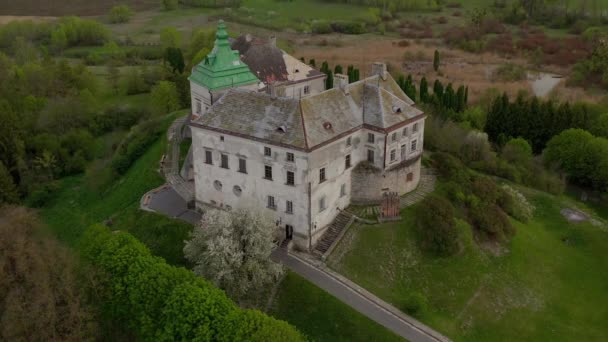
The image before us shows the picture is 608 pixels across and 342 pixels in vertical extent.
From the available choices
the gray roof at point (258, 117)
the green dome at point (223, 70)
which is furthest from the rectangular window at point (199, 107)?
the gray roof at point (258, 117)

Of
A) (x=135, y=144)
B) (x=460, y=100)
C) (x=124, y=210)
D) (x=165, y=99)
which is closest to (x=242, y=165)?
(x=124, y=210)

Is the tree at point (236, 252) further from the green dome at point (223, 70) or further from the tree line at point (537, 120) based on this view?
the tree line at point (537, 120)

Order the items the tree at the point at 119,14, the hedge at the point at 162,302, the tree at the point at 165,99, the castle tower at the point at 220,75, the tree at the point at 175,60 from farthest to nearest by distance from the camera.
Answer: the tree at the point at 119,14
the tree at the point at 175,60
the tree at the point at 165,99
the castle tower at the point at 220,75
the hedge at the point at 162,302

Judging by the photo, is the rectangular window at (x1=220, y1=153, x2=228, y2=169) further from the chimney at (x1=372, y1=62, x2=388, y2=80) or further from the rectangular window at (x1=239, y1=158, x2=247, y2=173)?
the chimney at (x1=372, y1=62, x2=388, y2=80)

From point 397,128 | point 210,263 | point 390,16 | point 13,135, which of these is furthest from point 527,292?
point 390,16

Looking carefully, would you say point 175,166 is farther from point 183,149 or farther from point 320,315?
point 320,315

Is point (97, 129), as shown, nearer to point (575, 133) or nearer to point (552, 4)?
point (575, 133)

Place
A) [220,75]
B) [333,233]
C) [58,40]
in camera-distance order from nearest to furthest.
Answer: [333,233], [220,75], [58,40]
